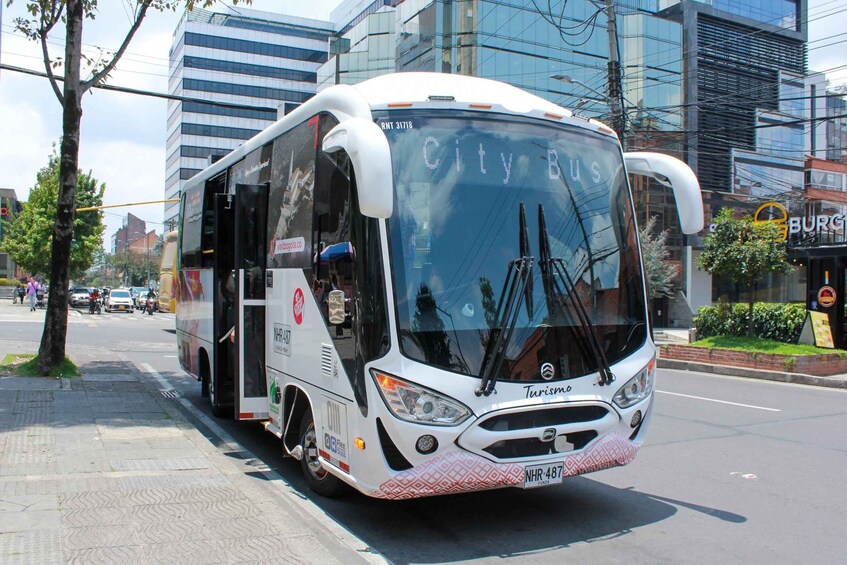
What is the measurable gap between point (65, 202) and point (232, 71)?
8305 cm

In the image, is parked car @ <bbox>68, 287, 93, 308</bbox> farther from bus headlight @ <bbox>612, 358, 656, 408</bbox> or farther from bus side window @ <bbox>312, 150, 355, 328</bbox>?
bus headlight @ <bbox>612, 358, 656, 408</bbox>

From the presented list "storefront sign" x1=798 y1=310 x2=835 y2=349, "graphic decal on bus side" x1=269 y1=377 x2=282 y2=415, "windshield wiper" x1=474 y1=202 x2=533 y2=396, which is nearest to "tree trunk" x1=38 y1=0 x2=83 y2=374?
"graphic decal on bus side" x1=269 y1=377 x2=282 y2=415

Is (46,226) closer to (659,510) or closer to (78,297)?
(78,297)

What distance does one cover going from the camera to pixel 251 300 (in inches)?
289

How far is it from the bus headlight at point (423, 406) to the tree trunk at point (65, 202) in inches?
367

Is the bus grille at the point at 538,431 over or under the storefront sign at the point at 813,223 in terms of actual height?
under

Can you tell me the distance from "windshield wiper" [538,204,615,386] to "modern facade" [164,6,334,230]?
8493cm

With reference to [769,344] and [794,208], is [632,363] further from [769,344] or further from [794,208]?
[794,208]

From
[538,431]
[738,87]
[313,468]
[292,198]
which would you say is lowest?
[313,468]

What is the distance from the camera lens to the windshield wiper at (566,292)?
534 centimetres

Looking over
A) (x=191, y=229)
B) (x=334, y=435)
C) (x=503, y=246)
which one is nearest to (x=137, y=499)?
(x=334, y=435)

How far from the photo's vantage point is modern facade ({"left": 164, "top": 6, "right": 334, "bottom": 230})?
88250 millimetres

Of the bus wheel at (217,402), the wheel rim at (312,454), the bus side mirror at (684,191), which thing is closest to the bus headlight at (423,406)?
the wheel rim at (312,454)

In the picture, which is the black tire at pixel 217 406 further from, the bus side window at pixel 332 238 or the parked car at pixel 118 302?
the parked car at pixel 118 302
